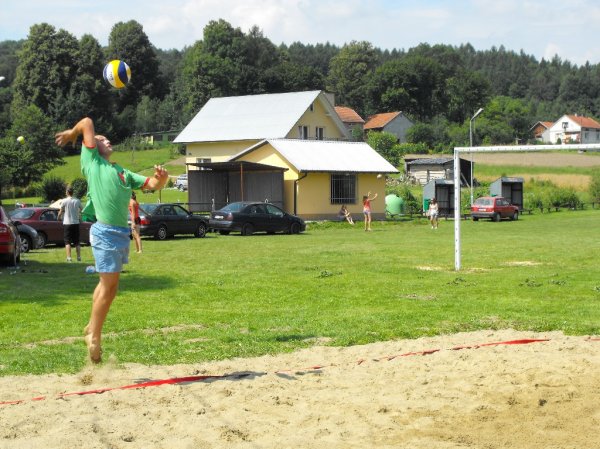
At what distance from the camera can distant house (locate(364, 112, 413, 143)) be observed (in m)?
134

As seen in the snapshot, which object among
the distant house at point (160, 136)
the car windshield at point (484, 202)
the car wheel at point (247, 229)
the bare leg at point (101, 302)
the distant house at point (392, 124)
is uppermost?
the distant house at point (392, 124)

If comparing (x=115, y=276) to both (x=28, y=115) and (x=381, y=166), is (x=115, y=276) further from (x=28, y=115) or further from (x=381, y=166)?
(x=28, y=115)

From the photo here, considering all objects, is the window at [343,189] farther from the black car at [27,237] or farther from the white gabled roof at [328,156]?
the black car at [27,237]

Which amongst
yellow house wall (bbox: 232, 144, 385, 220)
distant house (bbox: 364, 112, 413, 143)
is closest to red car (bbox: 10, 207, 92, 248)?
yellow house wall (bbox: 232, 144, 385, 220)

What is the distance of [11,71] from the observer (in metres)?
176

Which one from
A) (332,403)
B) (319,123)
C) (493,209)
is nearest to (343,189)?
(493,209)

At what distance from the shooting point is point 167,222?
35.6 meters

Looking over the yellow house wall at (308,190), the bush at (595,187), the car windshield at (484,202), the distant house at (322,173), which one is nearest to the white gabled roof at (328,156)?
the distant house at (322,173)

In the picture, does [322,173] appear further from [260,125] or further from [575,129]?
[575,129]

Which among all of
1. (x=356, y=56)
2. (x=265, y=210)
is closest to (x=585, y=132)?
(x=356, y=56)

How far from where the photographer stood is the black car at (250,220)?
39.4 m

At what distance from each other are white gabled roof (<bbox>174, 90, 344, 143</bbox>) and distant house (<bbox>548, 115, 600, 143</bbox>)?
10328 cm

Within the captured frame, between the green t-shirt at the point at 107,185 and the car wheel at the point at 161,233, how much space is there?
26851 millimetres

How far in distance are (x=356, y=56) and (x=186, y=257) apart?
144 meters
